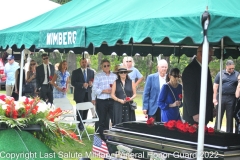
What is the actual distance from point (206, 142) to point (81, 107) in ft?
18.6

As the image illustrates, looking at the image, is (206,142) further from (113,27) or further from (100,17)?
(100,17)

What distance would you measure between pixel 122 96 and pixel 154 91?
2.00 ft

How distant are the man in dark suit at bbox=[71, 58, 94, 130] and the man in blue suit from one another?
2.54 meters

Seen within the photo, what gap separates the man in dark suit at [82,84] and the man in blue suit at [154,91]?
254cm

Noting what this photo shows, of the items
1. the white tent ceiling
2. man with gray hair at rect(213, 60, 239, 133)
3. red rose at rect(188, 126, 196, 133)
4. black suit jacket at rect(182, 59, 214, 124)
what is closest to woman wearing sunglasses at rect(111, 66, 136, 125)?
black suit jacket at rect(182, 59, 214, 124)

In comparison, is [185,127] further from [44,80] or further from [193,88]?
[44,80]

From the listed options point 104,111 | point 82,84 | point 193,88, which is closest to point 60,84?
point 82,84

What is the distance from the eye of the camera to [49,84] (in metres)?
12.3

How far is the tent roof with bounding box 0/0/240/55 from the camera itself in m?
4.61

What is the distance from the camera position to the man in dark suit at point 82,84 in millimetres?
11594

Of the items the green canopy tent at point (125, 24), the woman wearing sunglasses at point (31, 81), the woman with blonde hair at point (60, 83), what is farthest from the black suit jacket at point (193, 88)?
the woman wearing sunglasses at point (31, 81)

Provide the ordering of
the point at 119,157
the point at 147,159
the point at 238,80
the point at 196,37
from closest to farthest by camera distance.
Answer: the point at 196,37 → the point at 147,159 → the point at 119,157 → the point at 238,80

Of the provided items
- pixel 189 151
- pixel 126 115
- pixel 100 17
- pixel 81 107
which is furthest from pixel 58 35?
pixel 81 107

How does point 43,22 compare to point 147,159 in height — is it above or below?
above
